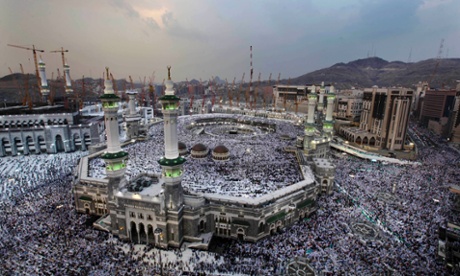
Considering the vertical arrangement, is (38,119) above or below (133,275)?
above

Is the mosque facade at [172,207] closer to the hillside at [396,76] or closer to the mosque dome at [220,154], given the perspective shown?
the mosque dome at [220,154]

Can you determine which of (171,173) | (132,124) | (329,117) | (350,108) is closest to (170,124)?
(171,173)

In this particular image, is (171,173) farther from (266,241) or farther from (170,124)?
(266,241)

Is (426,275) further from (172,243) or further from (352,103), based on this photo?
(352,103)

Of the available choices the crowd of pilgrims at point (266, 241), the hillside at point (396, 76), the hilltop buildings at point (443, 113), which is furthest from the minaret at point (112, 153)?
the hillside at point (396, 76)

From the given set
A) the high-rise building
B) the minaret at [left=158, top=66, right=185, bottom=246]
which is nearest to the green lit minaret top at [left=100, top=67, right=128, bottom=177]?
the minaret at [left=158, top=66, right=185, bottom=246]

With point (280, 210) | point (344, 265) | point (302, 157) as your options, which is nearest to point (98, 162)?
point (280, 210)
